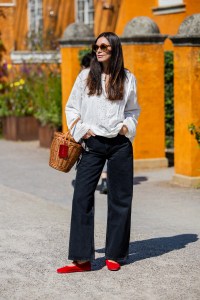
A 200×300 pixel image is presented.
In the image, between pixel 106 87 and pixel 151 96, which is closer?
pixel 106 87

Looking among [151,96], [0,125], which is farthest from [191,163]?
[0,125]

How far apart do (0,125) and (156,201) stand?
389 inches

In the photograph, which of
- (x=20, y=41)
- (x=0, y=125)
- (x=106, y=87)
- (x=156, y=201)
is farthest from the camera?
(x=20, y=41)

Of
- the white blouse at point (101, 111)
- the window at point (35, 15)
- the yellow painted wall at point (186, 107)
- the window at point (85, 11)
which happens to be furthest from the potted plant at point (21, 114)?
the white blouse at point (101, 111)

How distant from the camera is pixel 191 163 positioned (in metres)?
12.3

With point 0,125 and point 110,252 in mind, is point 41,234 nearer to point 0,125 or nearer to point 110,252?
point 110,252

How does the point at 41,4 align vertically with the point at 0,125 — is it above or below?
above

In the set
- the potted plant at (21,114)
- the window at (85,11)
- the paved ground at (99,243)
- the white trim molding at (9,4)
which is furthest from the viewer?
the white trim molding at (9,4)

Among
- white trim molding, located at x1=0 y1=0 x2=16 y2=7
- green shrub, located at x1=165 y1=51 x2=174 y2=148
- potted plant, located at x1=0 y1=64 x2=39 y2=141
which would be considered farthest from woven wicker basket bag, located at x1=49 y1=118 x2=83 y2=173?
white trim molding, located at x1=0 y1=0 x2=16 y2=7

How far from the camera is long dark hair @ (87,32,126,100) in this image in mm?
7652

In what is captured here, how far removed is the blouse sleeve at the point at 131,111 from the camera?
7.70 metres

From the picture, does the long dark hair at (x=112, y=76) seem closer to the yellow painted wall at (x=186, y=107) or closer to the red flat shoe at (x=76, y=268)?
the red flat shoe at (x=76, y=268)

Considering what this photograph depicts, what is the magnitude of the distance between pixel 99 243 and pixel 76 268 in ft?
3.69

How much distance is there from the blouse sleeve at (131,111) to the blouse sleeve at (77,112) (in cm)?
34
